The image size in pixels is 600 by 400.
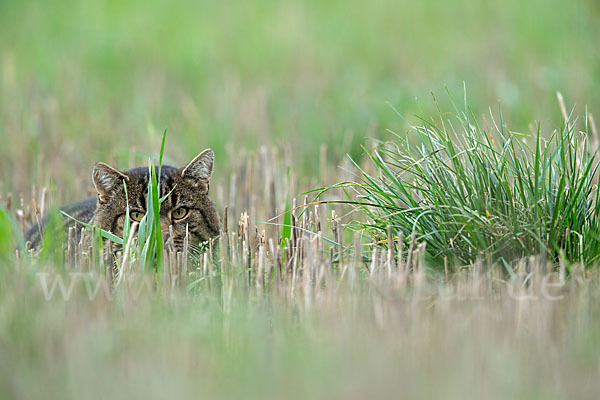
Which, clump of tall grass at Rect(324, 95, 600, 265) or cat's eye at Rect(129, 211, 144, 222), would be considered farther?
cat's eye at Rect(129, 211, 144, 222)

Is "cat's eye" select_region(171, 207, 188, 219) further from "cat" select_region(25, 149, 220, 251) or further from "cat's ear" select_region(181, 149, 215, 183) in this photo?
"cat's ear" select_region(181, 149, 215, 183)

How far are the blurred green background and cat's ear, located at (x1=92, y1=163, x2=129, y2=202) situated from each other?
1.27 meters

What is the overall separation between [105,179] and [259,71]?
17.4 ft

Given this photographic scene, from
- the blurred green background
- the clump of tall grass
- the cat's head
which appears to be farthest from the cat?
the blurred green background

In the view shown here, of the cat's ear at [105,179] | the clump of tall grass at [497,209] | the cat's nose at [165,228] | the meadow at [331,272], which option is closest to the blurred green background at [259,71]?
the meadow at [331,272]

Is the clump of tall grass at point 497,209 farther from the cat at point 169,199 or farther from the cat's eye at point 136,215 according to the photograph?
the cat's eye at point 136,215

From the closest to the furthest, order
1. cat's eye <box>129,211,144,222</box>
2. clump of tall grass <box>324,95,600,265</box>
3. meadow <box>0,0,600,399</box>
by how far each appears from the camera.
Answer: meadow <box>0,0,600,399</box>, clump of tall grass <box>324,95,600,265</box>, cat's eye <box>129,211,144,222</box>

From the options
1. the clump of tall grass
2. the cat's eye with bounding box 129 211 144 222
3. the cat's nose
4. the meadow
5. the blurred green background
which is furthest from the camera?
the blurred green background

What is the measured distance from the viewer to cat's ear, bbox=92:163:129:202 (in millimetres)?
4193

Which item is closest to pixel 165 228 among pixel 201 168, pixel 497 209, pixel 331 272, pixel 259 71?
pixel 201 168

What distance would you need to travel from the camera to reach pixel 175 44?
1020 cm

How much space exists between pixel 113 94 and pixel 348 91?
2.40 meters

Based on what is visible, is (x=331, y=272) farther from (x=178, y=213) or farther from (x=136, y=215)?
(x=136, y=215)

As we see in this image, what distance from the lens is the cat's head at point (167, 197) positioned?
4246 mm
